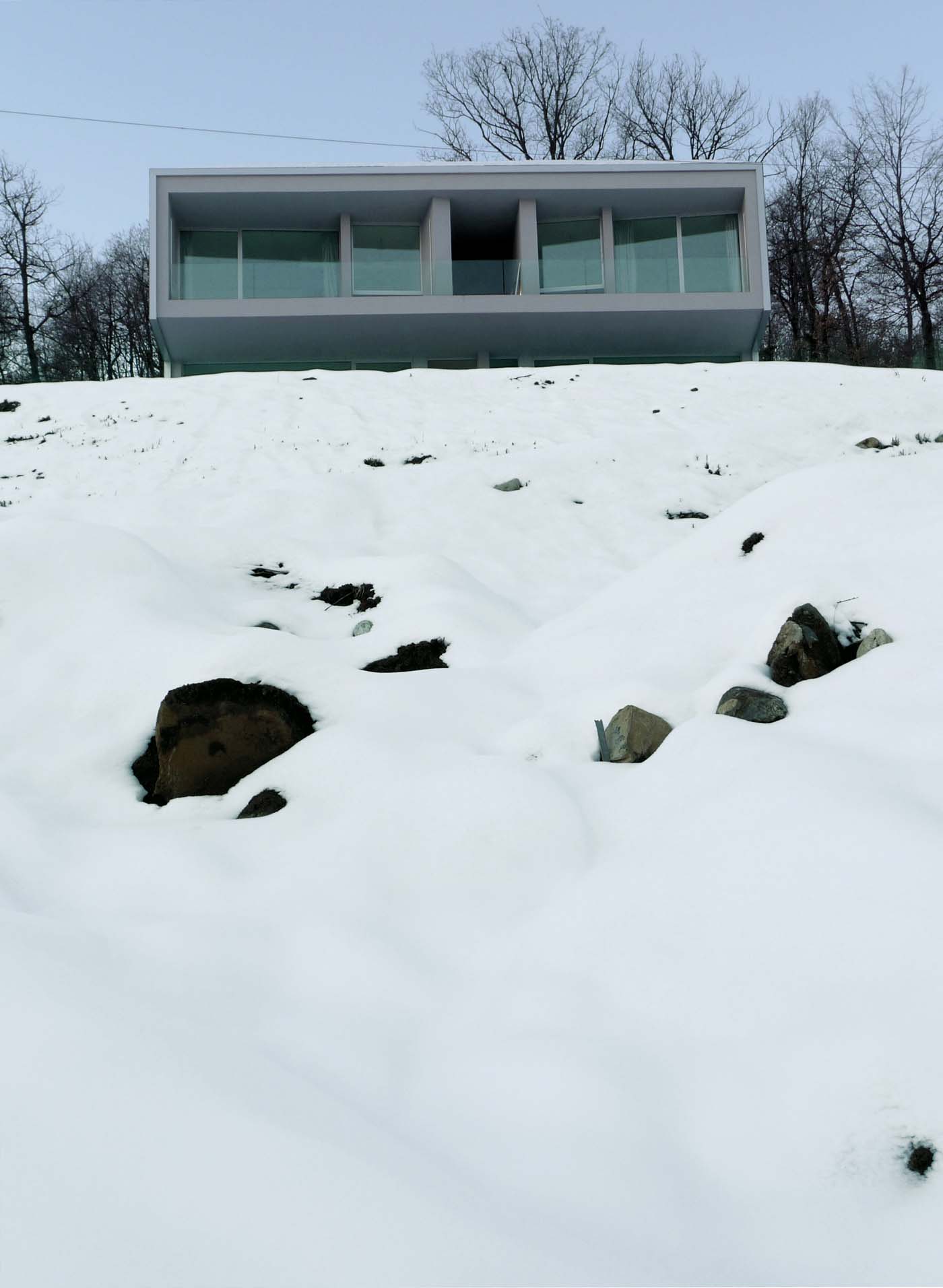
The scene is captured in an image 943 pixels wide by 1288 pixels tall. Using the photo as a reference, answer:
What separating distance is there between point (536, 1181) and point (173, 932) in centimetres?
125

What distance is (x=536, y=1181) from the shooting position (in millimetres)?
1705

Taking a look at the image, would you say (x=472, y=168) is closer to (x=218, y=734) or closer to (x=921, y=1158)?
(x=218, y=734)

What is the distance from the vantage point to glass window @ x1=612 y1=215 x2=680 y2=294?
20.7 metres

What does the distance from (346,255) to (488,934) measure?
2091 centimetres

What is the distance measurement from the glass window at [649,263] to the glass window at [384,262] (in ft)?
14.8

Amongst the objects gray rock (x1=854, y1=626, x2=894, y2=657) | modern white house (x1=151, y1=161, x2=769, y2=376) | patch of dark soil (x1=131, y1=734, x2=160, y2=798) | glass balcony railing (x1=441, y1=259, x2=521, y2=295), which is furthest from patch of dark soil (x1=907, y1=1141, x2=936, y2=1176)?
glass balcony railing (x1=441, y1=259, x2=521, y2=295)

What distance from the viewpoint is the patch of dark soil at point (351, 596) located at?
6316 mm

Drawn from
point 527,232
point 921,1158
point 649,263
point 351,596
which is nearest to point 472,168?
point 527,232

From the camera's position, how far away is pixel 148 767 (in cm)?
411

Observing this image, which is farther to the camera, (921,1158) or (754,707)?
(754,707)

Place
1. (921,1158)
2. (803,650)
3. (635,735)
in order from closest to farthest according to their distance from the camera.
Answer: (921,1158)
(635,735)
(803,650)

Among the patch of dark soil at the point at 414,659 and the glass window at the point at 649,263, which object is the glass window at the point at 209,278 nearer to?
the glass window at the point at 649,263

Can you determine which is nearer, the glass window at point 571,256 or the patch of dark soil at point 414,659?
the patch of dark soil at point 414,659

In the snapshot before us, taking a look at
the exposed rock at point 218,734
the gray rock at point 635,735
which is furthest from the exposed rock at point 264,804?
the gray rock at point 635,735
